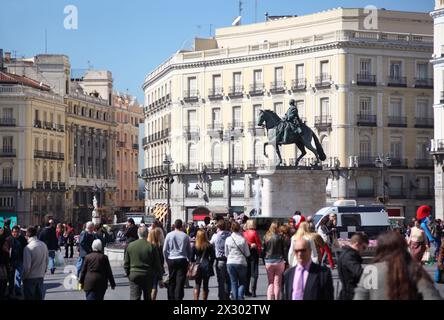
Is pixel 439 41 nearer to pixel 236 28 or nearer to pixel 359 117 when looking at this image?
pixel 359 117

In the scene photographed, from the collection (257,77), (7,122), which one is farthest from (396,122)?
(7,122)

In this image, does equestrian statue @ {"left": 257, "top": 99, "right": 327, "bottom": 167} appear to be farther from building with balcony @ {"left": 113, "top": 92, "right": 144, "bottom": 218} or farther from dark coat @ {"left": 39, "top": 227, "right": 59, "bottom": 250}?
building with balcony @ {"left": 113, "top": 92, "right": 144, "bottom": 218}

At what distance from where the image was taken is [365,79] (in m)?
73.1

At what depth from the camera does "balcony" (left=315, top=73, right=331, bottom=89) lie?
7288 centimetres

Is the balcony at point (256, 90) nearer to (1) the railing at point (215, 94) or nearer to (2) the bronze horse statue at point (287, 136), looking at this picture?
(1) the railing at point (215, 94)

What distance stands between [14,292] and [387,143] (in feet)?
182

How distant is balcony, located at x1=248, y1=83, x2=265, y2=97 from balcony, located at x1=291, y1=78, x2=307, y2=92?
2.60 meters

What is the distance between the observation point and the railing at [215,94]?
78688 mm

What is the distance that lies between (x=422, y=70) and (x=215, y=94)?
14071 millimetres

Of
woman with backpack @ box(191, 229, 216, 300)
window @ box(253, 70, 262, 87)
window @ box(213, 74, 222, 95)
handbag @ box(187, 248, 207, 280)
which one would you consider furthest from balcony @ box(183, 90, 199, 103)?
handbag @ box(187, 248, 207, 280)

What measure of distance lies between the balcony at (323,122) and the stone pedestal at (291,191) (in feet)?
112

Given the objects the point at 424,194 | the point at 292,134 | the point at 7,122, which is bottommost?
the point at 424,194

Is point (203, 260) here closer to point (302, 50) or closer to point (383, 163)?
point (383, 163)
